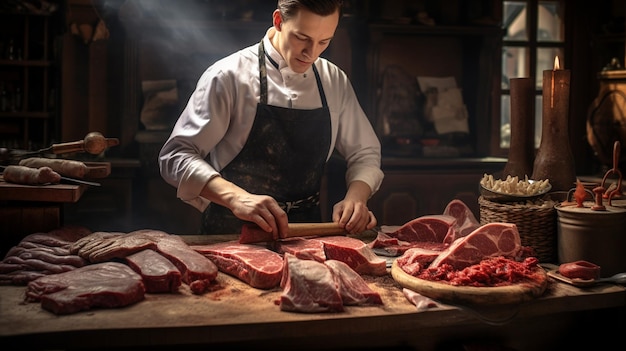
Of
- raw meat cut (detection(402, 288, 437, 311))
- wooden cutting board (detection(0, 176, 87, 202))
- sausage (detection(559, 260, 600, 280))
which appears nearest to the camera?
raw meat cut (detection(402, 288, 437, 311))

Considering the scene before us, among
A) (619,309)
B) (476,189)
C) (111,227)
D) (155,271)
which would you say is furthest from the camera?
(476,189)

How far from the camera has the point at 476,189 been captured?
18.0ft

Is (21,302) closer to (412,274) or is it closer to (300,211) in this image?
(412,274)

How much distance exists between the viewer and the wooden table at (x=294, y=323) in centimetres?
188

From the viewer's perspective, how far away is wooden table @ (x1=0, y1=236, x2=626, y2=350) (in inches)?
74.2

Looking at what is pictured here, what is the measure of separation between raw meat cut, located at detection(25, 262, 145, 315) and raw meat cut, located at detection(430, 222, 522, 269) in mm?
1028

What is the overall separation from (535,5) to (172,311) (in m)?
5.04

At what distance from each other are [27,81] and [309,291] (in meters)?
4.27

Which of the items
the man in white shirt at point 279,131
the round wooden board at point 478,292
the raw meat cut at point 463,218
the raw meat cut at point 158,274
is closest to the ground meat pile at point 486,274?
the round wooden board at point 478,292

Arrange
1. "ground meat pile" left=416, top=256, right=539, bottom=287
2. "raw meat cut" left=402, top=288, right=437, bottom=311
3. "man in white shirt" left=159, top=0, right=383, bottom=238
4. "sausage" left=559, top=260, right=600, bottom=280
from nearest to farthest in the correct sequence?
1. "raw meat cut" left=402, top=288, right=437, bottom=311
2. "ground meat pile" left=416, top=256, right=539, bottom=287
3. "sausage" left=559, top=260, right=600, bottom=280
4. "man in white shirt" left=159, top=0, right=383, bottom=238

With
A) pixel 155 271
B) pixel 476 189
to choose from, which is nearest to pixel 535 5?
pixel 476 189

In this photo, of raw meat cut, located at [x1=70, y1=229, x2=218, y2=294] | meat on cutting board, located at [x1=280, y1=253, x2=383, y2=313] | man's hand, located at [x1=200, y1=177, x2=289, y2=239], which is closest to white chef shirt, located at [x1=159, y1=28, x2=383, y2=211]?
man's hand, located at [x1=200, y1=177, x2=289, y2=239]

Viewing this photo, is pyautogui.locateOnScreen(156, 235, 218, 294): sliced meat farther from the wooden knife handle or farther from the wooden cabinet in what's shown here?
the wooden cabinet

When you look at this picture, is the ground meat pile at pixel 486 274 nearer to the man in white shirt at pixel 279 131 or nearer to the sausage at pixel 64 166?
the man in white shirt at pixel 279 131
